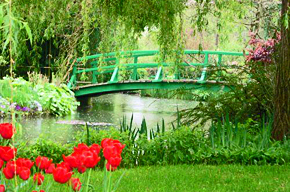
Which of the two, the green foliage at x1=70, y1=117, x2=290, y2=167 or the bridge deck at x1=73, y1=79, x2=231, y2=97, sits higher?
the bridge deck at x1=73, y1=79, x2=231, y2=97

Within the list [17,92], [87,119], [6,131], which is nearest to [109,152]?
[6,131]

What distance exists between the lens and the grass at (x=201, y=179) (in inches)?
152

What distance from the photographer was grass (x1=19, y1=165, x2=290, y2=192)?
12.7 ft

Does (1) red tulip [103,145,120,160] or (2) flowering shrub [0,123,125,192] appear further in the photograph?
(1) red tulip [103,145,120,160]

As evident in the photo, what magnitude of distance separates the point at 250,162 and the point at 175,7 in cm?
163

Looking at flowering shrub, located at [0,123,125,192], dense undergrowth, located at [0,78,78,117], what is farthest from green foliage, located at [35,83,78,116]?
flowering shrub, located at [0,123,125,192]

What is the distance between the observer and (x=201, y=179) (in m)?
4.18

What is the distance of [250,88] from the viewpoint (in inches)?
246

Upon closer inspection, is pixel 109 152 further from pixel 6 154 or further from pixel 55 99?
pixel 55 99

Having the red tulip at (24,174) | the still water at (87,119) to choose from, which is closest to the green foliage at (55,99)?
the still water at (87,119)

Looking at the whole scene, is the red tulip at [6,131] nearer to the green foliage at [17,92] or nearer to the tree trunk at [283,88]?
the green foliage at [17,92]

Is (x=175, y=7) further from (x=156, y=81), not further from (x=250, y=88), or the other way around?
(x=156, y=81)

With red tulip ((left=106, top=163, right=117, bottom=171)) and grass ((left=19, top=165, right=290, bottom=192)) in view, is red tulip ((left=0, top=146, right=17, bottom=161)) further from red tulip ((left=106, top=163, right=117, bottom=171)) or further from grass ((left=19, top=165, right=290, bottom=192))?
grass ((left=19, top=165, right=290, bottom=192))

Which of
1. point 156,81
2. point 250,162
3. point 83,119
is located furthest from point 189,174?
point 156,81
